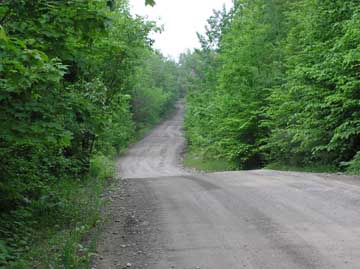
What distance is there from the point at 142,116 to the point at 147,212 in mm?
60091

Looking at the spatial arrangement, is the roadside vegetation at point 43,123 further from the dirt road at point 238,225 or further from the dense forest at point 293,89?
the dense forest at point 293,89

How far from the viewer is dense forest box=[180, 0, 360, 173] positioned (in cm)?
1691

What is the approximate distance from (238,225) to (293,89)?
11.5 metres

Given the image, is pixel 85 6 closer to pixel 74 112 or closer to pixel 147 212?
pixel 74 112

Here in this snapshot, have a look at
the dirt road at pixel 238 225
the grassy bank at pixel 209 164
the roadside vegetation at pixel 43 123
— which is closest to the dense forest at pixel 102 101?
the roadside vegetation at pixel 43 123

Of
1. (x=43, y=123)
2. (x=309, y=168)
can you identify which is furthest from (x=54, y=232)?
(x=309, y=168)

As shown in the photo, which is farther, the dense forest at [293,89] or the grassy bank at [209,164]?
the grassy bank at [209,164]

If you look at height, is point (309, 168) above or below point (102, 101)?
below

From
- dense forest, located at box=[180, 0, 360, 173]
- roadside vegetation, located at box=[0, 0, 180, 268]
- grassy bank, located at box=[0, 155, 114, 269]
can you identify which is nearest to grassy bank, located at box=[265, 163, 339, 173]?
dense forest, located at box=[180, 0, 360, 173]

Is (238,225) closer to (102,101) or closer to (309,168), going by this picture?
(102,101)

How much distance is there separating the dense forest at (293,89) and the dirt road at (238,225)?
388cm

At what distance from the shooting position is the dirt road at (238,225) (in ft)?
22.1

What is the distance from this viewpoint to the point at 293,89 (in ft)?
63.0

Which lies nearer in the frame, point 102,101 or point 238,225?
point 238,225
